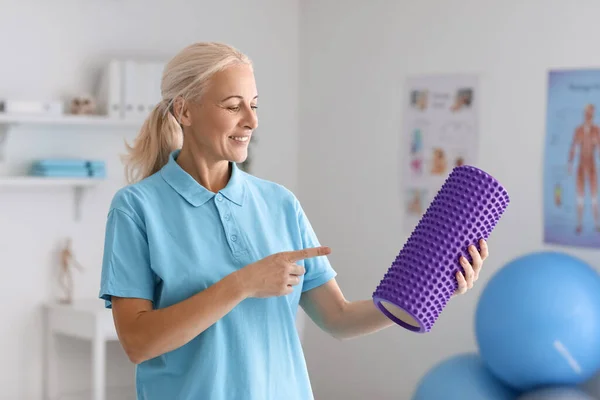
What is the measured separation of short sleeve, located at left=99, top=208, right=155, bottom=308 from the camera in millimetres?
1476

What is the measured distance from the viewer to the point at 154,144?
169 cm

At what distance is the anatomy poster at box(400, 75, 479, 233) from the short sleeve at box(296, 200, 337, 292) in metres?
2.09

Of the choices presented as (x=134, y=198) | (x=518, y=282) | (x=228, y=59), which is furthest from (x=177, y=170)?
(x=518, y=282)

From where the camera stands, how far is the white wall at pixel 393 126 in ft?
11.4

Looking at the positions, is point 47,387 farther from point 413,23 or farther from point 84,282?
point 413,23

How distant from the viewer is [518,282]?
285cm

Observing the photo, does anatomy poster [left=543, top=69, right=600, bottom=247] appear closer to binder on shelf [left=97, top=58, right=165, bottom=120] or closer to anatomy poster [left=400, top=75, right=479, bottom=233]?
anatomy poster [left=400, top=75, right=479, bottom=233]

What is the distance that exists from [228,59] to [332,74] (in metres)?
2.78

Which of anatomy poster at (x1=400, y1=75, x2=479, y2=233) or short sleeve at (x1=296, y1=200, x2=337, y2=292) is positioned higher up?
anatomy poster at (x1=400, y1=75, x2=479, y2=233)

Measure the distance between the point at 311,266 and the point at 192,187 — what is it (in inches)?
11.4

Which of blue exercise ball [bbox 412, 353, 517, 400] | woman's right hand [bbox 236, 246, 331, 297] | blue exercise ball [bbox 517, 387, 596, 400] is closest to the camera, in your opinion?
woman's right hand [bbox 236, 246, 331, 297]

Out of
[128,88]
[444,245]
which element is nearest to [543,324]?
[444,245]

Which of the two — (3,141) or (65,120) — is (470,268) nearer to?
(65,120)

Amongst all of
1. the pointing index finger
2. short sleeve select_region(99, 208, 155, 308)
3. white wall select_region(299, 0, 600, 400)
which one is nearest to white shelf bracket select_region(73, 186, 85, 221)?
white wall select_region(299, 0, 600, 400)
